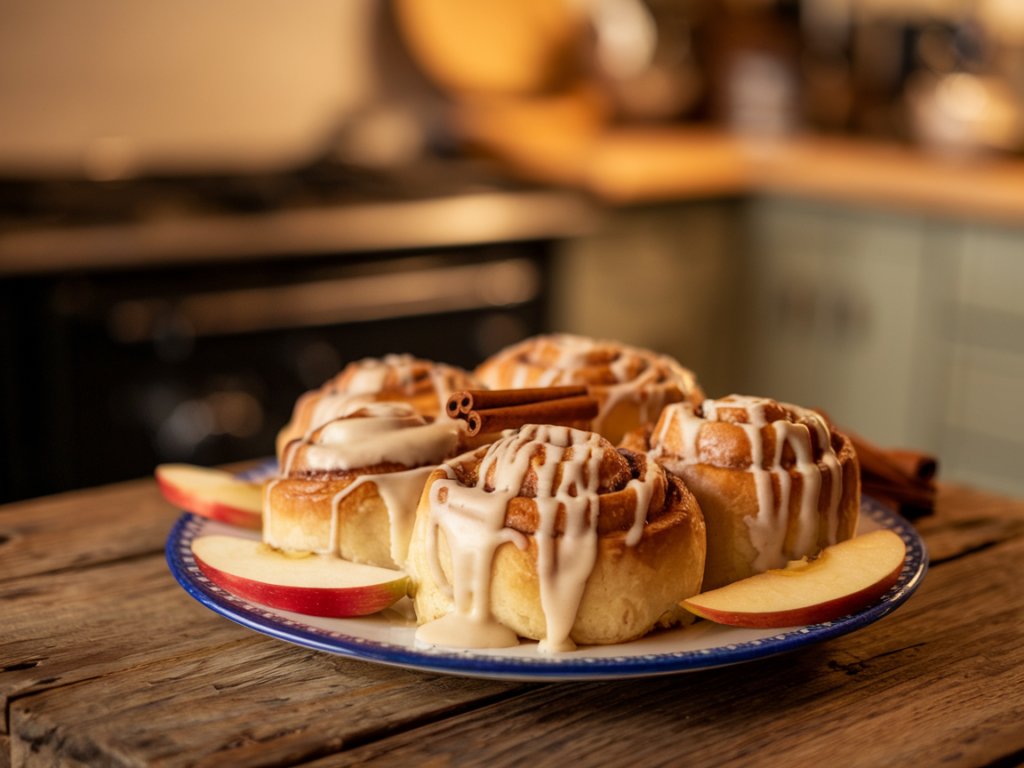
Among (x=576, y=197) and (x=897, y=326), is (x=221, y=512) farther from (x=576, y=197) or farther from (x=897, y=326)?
(x=897, y=326)

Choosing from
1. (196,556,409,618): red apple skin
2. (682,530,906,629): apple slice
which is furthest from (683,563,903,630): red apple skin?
(196,556,409,618): red apple skin

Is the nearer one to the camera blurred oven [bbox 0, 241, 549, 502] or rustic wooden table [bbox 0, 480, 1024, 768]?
rustic wooden table [bbox 0, 480, 1024, 768]

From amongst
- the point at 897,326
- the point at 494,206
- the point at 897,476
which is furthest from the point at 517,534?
the point at 897,326

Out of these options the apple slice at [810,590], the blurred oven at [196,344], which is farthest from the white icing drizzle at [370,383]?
the blurred oven at [196,344]

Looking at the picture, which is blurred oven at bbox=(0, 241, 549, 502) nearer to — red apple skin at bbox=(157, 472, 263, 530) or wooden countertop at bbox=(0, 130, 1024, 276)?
wooden countertop at bbox=(0, 130, 1024, 276)

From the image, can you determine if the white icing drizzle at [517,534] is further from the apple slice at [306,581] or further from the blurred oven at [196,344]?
the blurred oven at [196,344]

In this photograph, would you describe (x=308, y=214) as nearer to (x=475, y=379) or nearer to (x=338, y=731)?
(x=475, y=379)
